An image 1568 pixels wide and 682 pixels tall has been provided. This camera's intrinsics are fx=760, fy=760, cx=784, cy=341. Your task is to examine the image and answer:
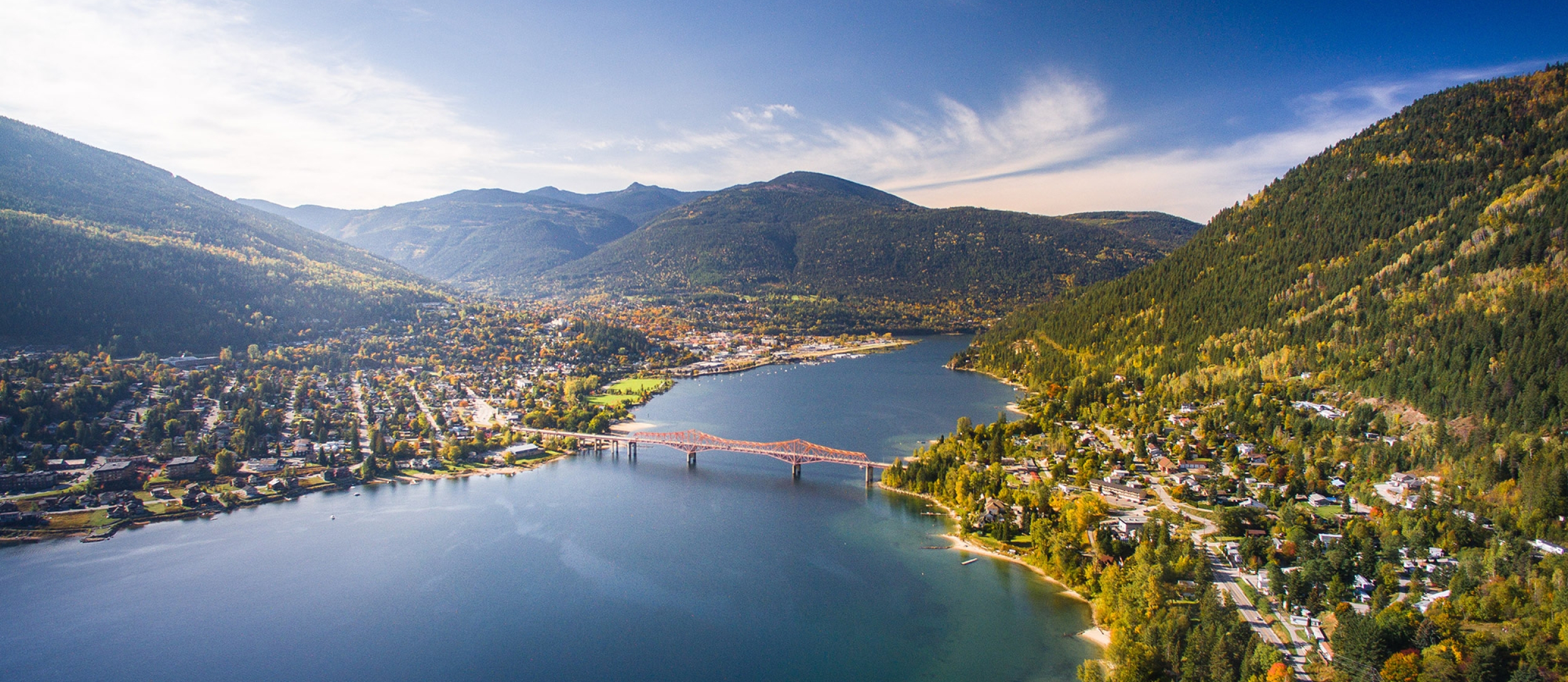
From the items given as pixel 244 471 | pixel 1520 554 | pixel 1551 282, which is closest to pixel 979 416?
pixel 1551 282

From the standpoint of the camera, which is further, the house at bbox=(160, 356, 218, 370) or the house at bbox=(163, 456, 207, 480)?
the house at bbox=(160, 356, 218, 370)

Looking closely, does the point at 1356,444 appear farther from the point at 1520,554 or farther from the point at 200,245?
the point at 200,245

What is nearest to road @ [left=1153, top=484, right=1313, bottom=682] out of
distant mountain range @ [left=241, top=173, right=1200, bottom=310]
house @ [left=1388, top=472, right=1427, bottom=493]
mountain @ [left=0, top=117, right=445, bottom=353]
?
house @ [left=1388, top=472, right=1427, bottom=493]

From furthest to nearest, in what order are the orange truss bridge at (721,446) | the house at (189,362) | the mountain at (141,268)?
1. the mountain at (141,268)
2. the house at (189,362)
3. the orange truss bridge at (721,446)

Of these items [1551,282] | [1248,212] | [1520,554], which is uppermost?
[1248,212]

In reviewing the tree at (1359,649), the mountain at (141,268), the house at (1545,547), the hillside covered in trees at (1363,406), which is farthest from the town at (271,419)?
the house at (1545,547)

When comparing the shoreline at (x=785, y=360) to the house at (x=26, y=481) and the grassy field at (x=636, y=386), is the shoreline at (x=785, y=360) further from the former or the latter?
the house at (x=26, y=481)

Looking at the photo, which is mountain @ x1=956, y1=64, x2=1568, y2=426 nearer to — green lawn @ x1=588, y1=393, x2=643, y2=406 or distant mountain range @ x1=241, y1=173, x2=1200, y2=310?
green lawn @ x1=588, y1=393, x2=643, y2=406
